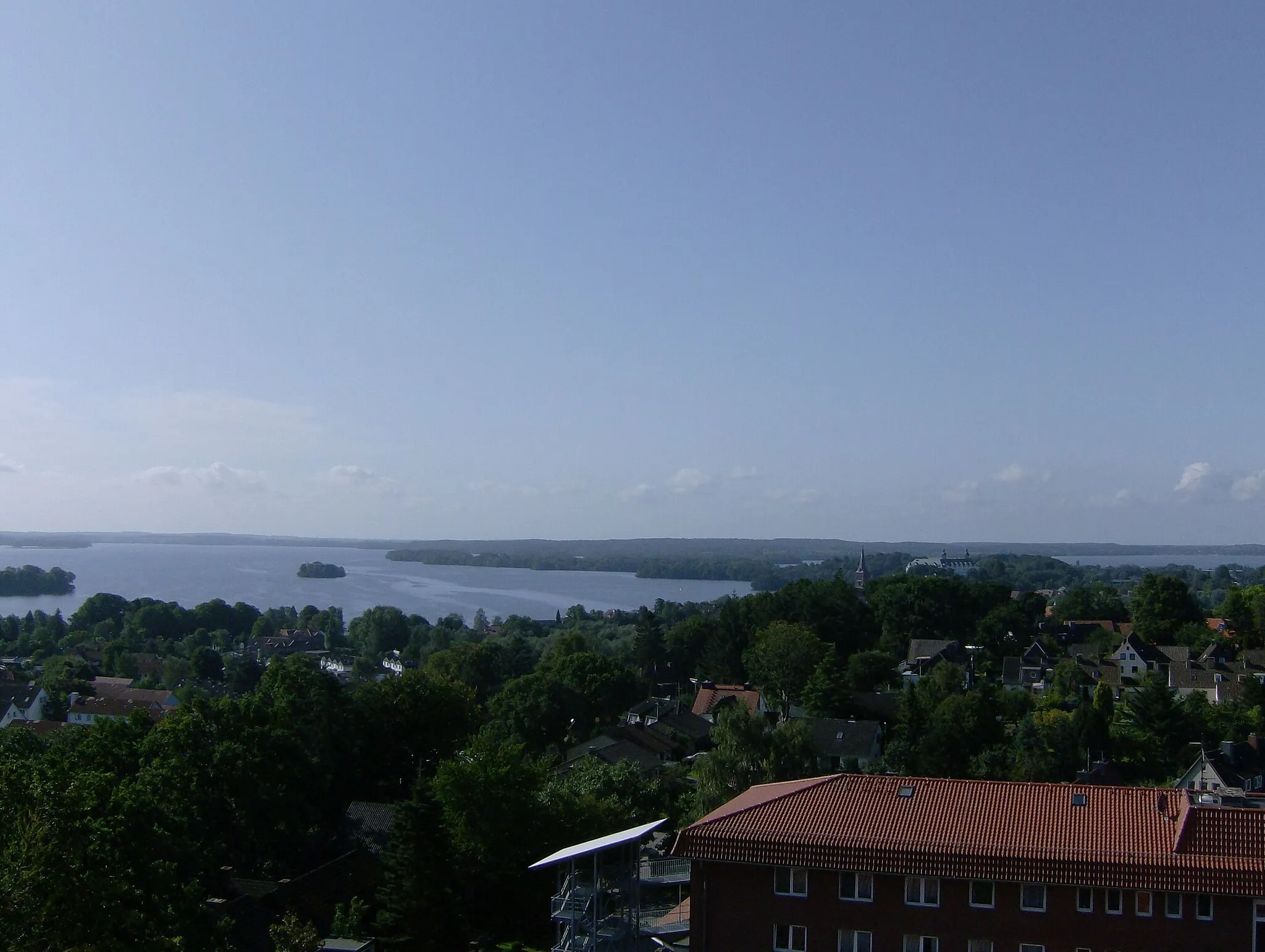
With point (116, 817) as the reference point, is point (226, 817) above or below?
below

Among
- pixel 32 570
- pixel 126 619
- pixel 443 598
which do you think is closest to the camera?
pixel 126 619

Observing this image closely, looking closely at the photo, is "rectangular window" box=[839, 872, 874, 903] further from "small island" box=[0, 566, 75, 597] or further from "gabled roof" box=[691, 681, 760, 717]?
"small island" box=[0, 566, 75, 597]

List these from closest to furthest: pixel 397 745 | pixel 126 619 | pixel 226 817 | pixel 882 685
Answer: pixel 226 817 → pixel 397 745 → pixel 882 685 → pixel 126 619

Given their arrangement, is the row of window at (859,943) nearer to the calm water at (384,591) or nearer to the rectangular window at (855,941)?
the rectangular window at (855,941)

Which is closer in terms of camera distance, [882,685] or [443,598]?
[882,685]

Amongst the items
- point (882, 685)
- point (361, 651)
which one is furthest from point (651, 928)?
point (361, 651)

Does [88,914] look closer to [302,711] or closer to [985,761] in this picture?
[302,711]
